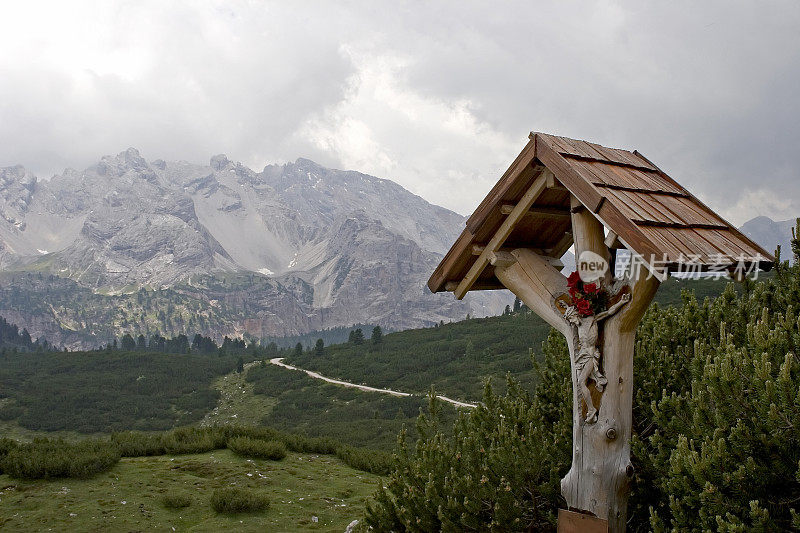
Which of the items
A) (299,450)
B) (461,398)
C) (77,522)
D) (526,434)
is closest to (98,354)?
(461,398)

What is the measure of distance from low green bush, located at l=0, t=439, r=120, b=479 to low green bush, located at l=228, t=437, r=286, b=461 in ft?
11.7

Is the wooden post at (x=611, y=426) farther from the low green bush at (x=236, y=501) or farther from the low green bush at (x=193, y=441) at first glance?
the low green bush at (x=193, y=441)

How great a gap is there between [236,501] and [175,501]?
4.65 feet

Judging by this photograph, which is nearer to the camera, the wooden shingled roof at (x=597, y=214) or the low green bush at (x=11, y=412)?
the wooden shingled roof at (x=597, y=214)

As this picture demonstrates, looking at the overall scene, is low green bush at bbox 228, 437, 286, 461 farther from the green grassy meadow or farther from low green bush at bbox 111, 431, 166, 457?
low green bush at bbox 111, 431, 166, 457

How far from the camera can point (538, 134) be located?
5719 millimetres

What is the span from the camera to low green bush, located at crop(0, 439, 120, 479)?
47.6 feet

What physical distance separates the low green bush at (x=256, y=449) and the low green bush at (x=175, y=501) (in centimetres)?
498

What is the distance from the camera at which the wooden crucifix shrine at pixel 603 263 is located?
493cm

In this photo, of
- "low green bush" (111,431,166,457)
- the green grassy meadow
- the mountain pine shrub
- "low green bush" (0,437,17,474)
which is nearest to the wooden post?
the mountain pine shrub

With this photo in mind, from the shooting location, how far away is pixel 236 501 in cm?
1352

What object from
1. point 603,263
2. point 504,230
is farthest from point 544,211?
point 603,263

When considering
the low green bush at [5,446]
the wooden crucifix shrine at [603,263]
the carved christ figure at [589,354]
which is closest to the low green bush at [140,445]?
the low green bush at [5,446]

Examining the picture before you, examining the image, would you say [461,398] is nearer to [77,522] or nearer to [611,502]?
[77,522]
